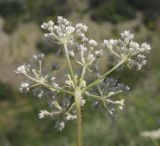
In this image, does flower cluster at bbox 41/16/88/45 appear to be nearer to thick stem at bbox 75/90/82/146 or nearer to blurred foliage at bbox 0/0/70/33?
thick stem at bbox 75/90/82/146

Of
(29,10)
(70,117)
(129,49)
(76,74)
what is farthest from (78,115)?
(29,10)

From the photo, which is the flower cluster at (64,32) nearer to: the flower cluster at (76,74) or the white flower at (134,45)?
the flower cluster at (76,74)

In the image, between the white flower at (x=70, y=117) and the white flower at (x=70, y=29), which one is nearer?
the white flower at (x=70, y=117)

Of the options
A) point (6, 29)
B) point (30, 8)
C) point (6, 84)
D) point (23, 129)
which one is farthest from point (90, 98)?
point (30, 8)

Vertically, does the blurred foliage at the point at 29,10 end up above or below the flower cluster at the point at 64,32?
above

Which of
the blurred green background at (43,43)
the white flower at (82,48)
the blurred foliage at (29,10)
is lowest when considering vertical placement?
the white flower at (82,48)

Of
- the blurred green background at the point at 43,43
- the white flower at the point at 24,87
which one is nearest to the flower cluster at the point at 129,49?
the white flower at the point at 24,87

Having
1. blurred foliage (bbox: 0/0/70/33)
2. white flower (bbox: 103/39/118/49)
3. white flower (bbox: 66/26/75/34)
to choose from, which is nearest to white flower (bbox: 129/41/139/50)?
white flower (bbox: 103/39/118/49)
